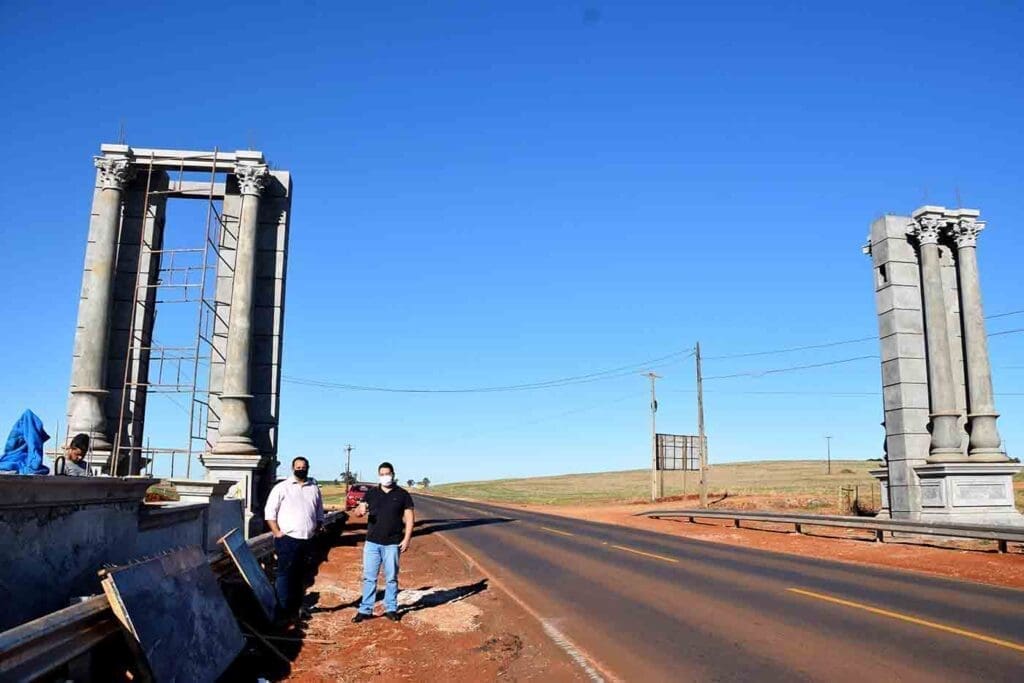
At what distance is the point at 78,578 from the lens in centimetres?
620

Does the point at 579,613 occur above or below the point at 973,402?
below

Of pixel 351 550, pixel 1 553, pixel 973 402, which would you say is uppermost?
pixel 973 402

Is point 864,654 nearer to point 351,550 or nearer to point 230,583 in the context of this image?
point 230,583

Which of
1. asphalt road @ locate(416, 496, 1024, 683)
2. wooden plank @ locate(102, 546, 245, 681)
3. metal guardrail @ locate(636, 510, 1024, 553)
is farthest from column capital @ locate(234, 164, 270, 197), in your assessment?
metal guardrail @ locate(636, 510, 1024, 553)

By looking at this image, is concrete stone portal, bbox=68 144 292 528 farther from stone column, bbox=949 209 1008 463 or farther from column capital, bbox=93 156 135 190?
stone column, bbox=949 209 1008 463

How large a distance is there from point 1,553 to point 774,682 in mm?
5788

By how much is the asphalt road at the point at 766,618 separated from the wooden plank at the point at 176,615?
10.9ft

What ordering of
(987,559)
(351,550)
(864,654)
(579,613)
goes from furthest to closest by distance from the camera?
(351,550) → (987,559) → (579,613) → (864,654)

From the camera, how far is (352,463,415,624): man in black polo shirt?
9766 mm

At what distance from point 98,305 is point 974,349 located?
76.9ft

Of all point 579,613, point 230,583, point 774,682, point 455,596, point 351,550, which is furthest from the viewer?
point 351,550

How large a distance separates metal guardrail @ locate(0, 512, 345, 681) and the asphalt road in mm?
4093

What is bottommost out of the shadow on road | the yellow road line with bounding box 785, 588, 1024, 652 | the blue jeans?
the shadow on road

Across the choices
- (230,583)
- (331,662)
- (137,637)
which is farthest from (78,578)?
(230,583)
